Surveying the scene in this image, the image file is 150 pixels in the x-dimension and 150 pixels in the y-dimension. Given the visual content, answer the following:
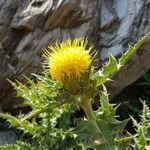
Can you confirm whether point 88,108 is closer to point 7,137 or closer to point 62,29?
point 62,29

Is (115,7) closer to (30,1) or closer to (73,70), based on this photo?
(30,1)

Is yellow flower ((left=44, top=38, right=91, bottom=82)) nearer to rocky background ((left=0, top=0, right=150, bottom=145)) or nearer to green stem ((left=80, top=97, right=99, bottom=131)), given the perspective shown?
green stem ((left=80, top=97, right=99, bottom=131))


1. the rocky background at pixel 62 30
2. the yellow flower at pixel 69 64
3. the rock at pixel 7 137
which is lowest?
the rock at pixel 7 137

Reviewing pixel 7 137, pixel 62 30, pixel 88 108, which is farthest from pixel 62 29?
pixel 88 108

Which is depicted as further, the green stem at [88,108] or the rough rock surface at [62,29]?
A: the rough rock surface at [62,29]

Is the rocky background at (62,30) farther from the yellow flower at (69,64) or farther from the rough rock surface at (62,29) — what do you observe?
the yellow flower at (69,64)

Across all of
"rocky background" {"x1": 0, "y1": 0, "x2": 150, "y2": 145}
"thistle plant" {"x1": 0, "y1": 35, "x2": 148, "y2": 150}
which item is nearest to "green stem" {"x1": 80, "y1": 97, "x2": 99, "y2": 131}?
"thistle plant" {"x1": 0, "y1": 35, "x2": 148, "y2": 150}

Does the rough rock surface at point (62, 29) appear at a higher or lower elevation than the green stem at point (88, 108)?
higher

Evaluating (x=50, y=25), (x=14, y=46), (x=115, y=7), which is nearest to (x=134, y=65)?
(x=115, y=7)

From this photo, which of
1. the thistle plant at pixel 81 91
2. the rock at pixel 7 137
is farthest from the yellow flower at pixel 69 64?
the rock at pixel 7 137
